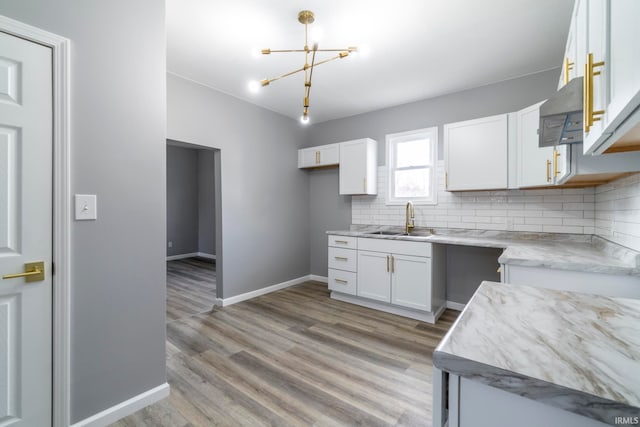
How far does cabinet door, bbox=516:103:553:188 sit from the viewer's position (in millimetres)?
2523

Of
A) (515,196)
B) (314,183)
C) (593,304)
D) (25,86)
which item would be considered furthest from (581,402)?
(314,183)

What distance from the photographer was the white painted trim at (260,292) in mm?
3665

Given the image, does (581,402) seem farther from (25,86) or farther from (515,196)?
(515,196)

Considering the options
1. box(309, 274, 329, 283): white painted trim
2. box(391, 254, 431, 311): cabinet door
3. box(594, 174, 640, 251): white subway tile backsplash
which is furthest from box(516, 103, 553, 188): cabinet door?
box(309, 274, 329, 283): white painted trim

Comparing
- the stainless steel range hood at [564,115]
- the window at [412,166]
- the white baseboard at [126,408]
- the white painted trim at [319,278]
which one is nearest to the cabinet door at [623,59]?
the stainless steel range hood at [564,115]

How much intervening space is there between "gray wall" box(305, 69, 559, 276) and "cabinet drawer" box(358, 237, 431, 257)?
0.99m

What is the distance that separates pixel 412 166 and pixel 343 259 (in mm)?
1587

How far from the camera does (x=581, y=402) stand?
1.68 ft

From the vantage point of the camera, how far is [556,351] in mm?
678

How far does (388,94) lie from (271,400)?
3504mm

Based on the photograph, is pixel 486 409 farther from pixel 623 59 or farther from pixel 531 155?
pixel 531 155

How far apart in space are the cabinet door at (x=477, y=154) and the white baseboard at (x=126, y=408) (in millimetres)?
3297

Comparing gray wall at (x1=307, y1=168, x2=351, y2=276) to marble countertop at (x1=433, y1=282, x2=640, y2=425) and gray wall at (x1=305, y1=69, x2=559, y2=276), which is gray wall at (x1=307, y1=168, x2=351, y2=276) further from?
marble countertop at (x1=433, y1=282, x2=640, y2=425)

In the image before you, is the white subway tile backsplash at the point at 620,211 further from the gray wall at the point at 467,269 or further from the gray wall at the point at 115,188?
the gray wall at the point at 115,188
